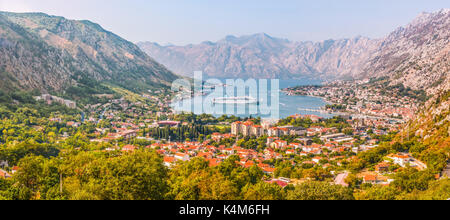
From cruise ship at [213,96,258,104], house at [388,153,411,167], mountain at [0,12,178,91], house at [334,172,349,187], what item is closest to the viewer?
house at [334,172,349,187]

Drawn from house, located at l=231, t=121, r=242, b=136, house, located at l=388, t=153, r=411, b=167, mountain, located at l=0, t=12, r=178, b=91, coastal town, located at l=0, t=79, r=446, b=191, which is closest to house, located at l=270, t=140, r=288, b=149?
coastal town, located at l=0, t=79, r=446, b=191

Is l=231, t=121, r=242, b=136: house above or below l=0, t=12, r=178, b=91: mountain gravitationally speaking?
below

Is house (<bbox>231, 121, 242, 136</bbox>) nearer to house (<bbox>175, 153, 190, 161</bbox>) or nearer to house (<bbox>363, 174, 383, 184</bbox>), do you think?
house (<bbox>175, 153, 190, 161</bbox>)

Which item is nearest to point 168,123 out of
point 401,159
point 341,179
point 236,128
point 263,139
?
point 236,128

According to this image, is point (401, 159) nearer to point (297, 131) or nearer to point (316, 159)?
point (316, 159)

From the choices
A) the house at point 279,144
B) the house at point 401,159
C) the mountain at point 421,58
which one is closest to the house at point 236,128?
the house at point 279,144

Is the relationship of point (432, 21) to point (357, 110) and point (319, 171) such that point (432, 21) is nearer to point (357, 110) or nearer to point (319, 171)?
point (357, 110)

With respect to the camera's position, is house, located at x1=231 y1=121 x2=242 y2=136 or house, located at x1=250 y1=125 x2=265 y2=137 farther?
house, located at x1=231 y1=121 x2=242 y2=136

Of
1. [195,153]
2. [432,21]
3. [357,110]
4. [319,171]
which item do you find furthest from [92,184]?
[432,21]
